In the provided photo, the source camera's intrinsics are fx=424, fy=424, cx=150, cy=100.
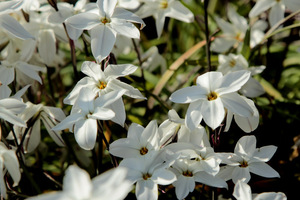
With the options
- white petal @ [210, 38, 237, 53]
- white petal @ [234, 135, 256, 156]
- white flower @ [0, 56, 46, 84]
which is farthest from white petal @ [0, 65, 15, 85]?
white petal @ [210, 38, 237, 53]

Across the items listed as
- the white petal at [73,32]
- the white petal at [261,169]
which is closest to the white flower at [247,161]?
the white petal at [261,169]

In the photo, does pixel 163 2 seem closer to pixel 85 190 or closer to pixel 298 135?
pixel 298 135

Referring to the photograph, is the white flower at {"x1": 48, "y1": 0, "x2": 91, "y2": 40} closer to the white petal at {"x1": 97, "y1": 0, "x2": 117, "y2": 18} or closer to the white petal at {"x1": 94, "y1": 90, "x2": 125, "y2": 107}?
the white petal at {"x1": 97, "y1": 0, "x2": 117, "y2": 18}

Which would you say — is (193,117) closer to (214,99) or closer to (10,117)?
(214,99)

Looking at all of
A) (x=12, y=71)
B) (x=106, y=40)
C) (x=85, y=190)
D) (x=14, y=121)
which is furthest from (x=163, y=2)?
(x=85, y=190)

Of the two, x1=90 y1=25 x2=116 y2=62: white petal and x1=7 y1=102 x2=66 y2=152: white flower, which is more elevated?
x1=90 y1=25 x2=116 y2=62: white petal
